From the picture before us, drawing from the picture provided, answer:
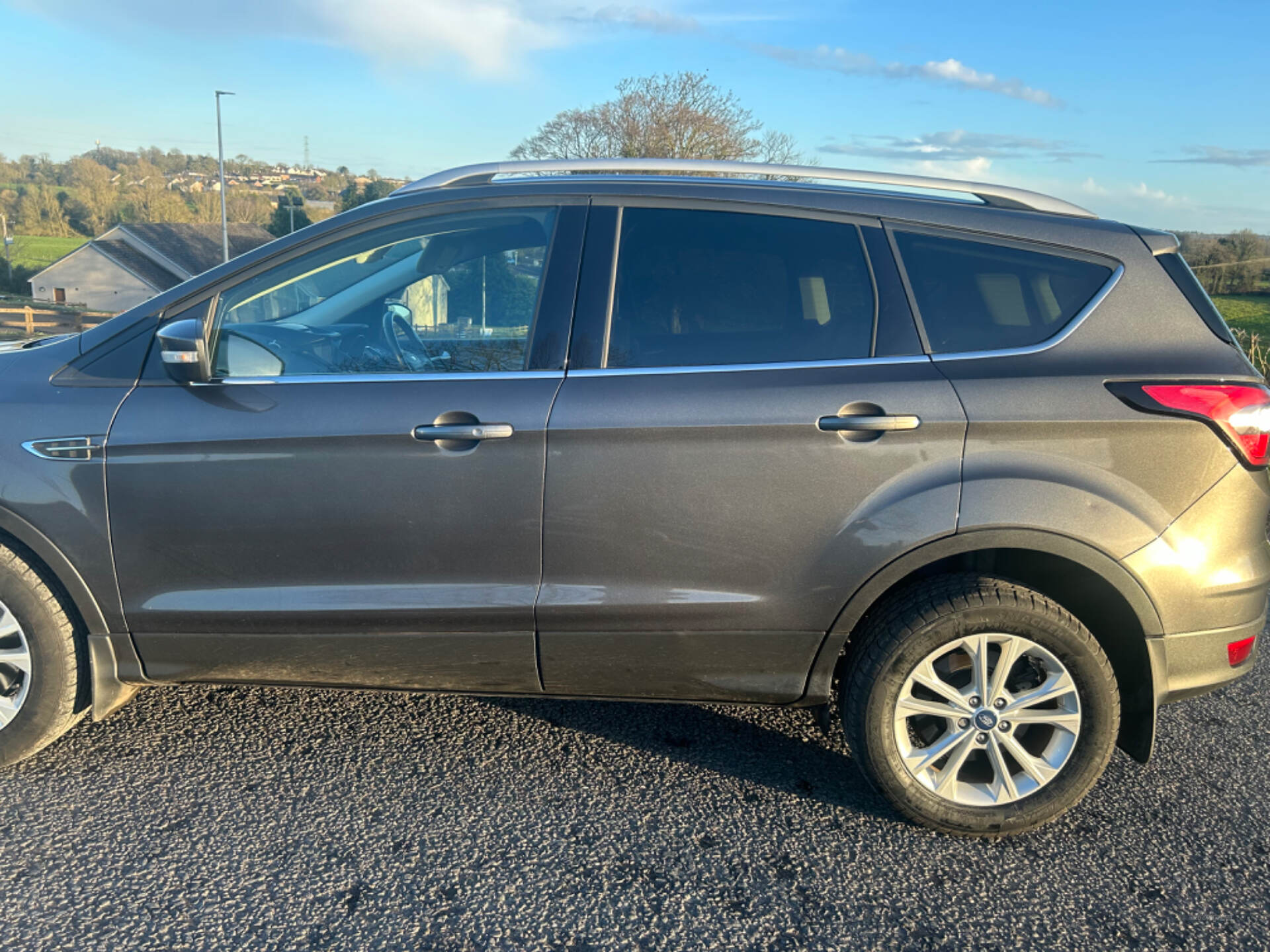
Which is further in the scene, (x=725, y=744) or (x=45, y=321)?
(x=45, y=321)

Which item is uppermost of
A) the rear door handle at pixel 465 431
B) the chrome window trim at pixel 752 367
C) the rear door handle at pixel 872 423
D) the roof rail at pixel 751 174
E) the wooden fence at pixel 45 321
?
the roof rail at pixel 751 174

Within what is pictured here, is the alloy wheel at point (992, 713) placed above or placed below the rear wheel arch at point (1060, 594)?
below

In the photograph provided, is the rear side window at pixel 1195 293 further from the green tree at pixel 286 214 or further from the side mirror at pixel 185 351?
the green tree at pixel 286 214

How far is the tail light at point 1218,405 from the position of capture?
8.25ft

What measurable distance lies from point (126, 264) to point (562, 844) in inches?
3045

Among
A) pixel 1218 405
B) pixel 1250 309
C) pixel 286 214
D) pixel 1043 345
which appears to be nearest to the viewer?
pixel 1218 405

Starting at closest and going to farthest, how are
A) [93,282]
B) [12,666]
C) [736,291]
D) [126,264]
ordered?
[736,291] → [12,666] → [126,264] → [93,282]

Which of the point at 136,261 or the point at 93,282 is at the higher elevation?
the point at 136,261

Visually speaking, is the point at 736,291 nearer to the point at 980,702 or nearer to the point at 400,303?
the point at 400,303

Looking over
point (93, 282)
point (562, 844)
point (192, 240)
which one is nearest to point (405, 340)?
point (562, 844)

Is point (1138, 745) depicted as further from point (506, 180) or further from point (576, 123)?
point (576, 123)

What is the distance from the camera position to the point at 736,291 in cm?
273

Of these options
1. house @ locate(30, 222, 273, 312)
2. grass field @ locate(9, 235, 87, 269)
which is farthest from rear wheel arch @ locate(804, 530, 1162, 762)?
grass field @ locate(9, 235, 87, 269)

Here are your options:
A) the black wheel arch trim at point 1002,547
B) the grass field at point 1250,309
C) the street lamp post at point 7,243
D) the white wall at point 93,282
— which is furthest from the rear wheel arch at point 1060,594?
the street lamp post at point 7,243
